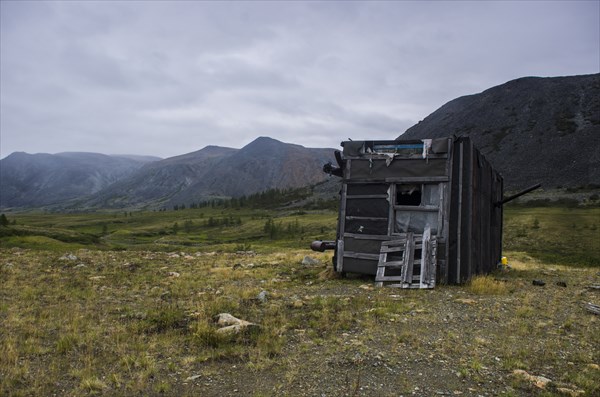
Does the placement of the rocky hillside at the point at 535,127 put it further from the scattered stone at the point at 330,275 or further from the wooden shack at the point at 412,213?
the scattered stone at the point at 330,275

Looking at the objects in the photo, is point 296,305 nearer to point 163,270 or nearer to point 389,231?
point 389,231

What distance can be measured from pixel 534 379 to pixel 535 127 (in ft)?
364

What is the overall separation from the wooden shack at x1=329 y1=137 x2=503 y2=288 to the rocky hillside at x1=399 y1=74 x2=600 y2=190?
72535 millimetres

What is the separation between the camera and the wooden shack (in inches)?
509

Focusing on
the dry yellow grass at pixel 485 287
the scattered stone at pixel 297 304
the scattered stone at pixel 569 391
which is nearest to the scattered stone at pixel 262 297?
the scattered stone at pixel 297 304

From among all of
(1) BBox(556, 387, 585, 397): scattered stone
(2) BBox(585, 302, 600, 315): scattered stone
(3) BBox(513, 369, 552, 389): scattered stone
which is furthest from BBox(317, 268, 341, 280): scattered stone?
(1) BBox(556, 387, 585, 397): scattered stone

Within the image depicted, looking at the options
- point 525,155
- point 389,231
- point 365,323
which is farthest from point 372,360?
point 525,155

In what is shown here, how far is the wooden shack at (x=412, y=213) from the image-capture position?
12.9 metres

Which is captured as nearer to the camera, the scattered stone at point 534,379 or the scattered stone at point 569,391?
the scattered stone at point 569,391

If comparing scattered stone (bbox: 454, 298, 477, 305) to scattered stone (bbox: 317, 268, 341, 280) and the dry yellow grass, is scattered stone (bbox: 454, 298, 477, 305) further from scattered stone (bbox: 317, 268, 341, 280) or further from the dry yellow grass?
scattered stone (bbox: 317, 268, 341, 280)

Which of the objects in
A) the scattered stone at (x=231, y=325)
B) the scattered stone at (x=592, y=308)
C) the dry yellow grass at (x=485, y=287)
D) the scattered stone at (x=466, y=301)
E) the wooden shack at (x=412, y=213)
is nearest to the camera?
the scattered stone at (x=231, y=325)

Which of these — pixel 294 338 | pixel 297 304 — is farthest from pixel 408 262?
pixel 294 338

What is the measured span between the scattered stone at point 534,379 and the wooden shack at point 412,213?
253 inches

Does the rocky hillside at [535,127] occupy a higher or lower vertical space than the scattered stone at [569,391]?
higher
